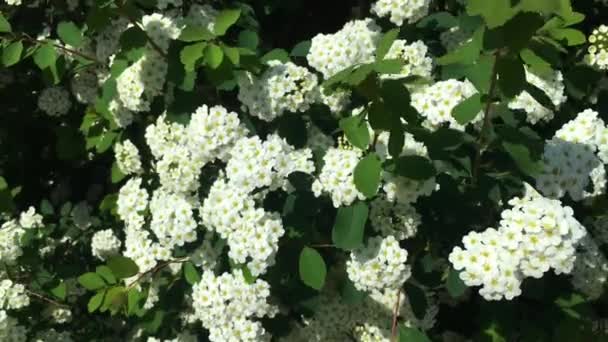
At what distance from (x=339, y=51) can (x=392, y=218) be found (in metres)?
0.69

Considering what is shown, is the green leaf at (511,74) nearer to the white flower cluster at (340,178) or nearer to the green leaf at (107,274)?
the white flower cluster at (340,178)

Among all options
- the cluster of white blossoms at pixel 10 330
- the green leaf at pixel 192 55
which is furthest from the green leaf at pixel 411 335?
the cluster of white blossoms at pixel 10 330

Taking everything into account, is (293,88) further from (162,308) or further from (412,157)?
(162,308)

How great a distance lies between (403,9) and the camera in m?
2.87

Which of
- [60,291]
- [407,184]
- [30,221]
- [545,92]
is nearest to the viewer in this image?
[407,184]

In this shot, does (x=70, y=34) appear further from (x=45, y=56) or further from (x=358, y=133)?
(x=358, y=133)

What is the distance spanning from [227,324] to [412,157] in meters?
0.96

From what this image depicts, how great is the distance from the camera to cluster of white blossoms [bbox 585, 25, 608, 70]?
2.84 meters

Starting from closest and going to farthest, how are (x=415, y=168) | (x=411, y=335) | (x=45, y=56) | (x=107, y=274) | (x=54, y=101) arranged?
(x=415, y=168)
(x=411, y=335)
(x=107, y=274)
(x=45, y=56)
(x=54, y=101)

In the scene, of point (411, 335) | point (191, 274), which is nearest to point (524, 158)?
point (411, 335)

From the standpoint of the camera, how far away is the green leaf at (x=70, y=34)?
3.30 metres

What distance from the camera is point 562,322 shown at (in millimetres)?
2508

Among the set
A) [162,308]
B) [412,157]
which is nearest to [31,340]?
[162,308]

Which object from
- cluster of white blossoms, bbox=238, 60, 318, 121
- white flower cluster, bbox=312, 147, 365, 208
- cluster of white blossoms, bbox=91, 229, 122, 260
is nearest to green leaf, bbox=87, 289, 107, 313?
cluster of white blossoms, bbox=91, 229, 122, 260
